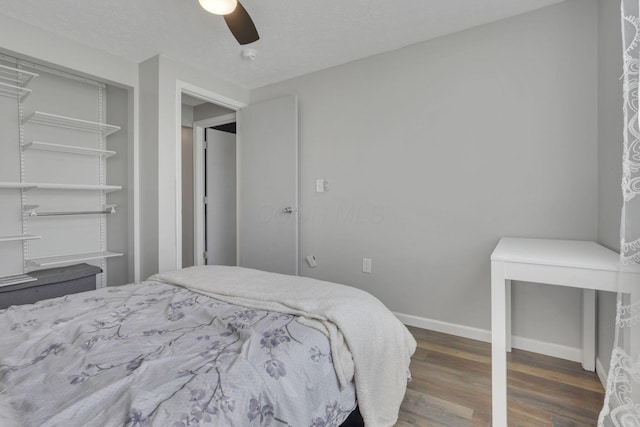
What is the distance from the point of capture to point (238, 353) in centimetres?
98

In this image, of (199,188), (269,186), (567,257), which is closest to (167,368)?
(567,257)

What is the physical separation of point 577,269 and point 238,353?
1294mm

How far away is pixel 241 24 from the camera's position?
1.78 m

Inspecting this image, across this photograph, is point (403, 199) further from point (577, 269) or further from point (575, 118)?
point (577, 269)

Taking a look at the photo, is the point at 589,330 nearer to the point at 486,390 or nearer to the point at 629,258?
the point at 486,390

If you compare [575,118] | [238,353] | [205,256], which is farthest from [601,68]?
[205,256]

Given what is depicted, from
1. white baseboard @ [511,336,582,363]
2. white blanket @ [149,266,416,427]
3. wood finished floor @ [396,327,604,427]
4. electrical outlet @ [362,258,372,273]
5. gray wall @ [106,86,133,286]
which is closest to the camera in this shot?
white blanket @ [149,266,416,427]

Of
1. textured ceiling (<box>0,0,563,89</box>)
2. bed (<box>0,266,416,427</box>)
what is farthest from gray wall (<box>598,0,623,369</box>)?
bed (<box>0,266,416,427</box>)

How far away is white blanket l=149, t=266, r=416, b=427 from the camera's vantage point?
118cm

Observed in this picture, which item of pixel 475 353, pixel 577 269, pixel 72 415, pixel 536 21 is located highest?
pixel 536 21

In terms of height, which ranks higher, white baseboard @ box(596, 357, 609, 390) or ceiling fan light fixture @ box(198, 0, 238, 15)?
ceiling fan light fixture @ box(198, 0, 238, 15)

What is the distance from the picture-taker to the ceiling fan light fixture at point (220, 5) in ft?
5.18

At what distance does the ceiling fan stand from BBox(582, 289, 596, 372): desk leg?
2.51 m

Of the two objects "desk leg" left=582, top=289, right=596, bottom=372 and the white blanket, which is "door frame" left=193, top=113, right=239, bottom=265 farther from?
"desk leg" left=582, top=289, right=596, bottom=372
